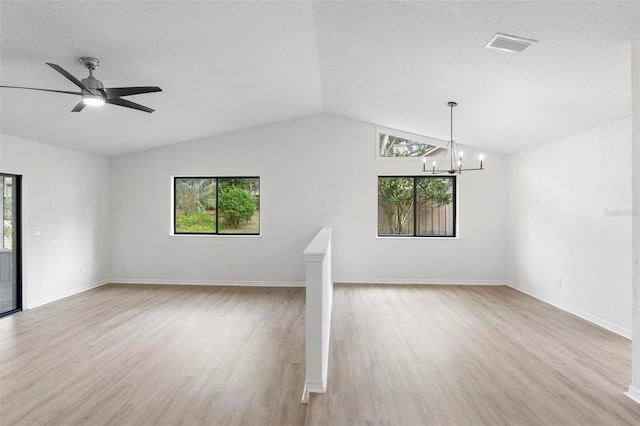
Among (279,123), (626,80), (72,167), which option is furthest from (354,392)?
(72,167)

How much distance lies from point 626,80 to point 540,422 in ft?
10.1

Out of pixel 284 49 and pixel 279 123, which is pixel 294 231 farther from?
pixel 284 49

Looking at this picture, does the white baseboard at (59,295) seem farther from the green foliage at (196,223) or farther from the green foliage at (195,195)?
the green foliage at (195,195)

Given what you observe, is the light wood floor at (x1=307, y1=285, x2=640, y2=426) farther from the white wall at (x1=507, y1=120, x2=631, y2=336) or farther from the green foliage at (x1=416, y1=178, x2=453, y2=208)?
the green foliage at (x1=416, y1=178, x2=453, y2=208)

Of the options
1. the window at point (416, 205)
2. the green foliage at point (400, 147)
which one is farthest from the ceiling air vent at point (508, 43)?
the window at point (416, 205)

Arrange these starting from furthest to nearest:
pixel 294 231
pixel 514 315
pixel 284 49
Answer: pixel 294 231 → pixel 514 315 → pixel 284 49

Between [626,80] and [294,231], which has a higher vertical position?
[626,80]

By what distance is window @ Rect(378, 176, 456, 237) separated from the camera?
21.3 ft

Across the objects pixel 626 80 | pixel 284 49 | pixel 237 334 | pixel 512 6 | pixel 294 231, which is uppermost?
pixel 284 49

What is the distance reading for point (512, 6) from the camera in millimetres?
2412

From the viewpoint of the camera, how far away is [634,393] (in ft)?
8.18

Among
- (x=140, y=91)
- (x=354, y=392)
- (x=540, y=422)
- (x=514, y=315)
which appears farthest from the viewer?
(x=514, y=315)

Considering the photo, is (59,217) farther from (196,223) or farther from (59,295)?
(196,223)

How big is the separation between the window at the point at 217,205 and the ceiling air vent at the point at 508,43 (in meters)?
4.55
